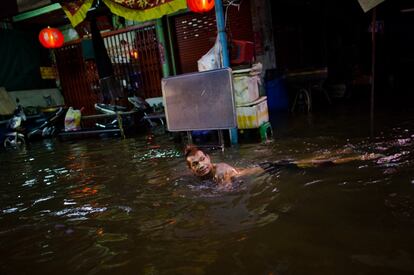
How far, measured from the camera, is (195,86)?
7.49 m

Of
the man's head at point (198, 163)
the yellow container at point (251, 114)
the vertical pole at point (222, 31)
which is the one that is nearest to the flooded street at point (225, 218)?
the man's head at point (198, 163)

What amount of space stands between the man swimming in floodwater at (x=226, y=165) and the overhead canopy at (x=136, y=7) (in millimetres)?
5899

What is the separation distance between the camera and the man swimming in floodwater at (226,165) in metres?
4.77

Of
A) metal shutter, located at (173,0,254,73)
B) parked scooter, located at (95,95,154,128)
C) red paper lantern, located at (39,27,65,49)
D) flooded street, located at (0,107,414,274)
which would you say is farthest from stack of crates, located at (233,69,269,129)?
red paper lantern, located at (39,27,65,49)

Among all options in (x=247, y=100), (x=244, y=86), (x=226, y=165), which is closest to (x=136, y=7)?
(x=244, y=86)

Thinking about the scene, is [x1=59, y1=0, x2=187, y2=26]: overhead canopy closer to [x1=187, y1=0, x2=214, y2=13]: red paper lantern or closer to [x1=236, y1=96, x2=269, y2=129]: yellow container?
[x1=187, y1=0, x2=214, y2=13]: red paper lantern

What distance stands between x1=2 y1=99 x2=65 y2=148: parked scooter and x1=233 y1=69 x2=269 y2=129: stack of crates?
9.14m

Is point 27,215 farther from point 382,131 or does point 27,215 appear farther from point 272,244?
point 382,131

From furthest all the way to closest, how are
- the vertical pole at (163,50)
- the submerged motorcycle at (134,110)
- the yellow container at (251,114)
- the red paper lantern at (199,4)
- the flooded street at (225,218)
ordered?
the submerged motorcycle at (134,110), the vertical pole at (163,50), the red paper lantern at (199,4), the yellow container at (251,114), the flooded street at (225,218)

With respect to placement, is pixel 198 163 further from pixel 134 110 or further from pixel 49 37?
pixel 49 37

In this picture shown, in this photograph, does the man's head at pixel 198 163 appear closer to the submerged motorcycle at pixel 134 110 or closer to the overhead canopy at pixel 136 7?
the overhead canopy at pixel 136 7

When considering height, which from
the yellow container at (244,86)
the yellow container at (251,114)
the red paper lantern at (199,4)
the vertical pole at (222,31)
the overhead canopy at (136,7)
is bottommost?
the yellow container at (251,114)

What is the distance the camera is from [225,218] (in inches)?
153

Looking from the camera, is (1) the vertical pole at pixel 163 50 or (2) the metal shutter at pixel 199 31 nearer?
(1) the vertical pole at pixel 163 50
